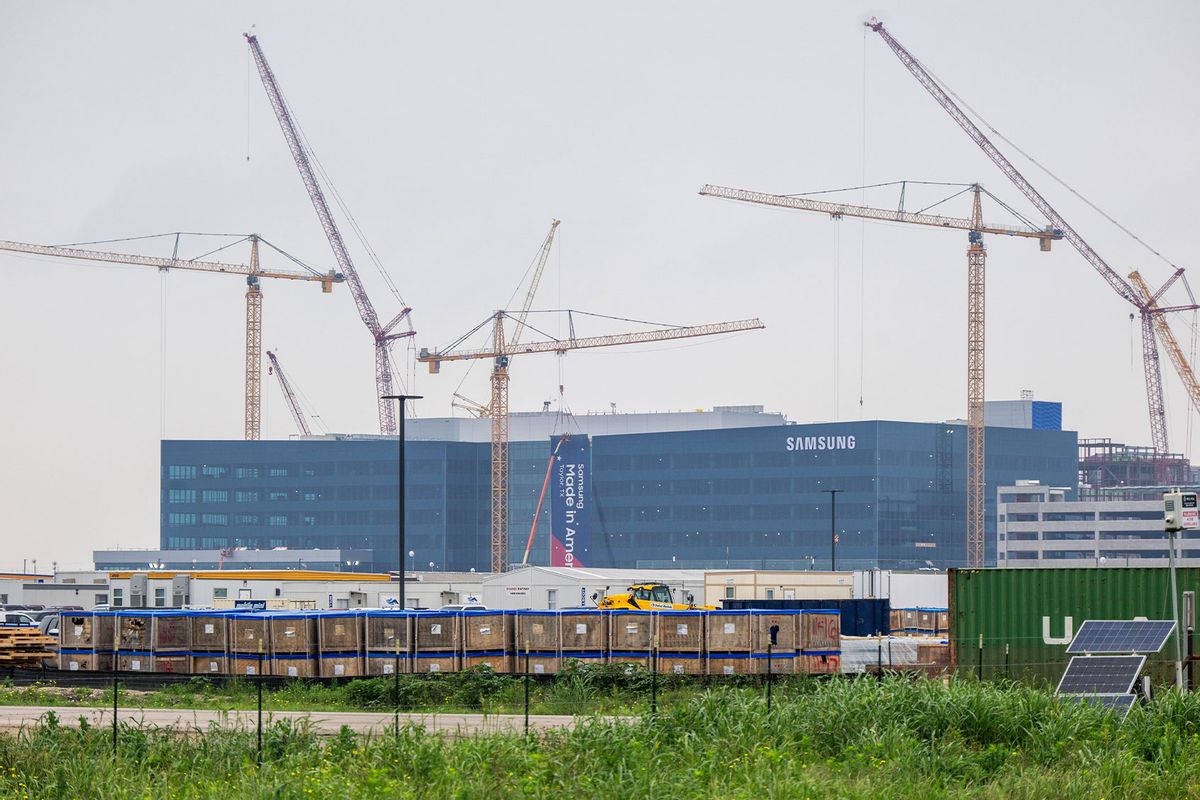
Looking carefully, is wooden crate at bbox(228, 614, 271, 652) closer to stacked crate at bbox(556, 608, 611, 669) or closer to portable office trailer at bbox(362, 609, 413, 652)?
portable office trailer at bbox(362, 609, 413, 652)

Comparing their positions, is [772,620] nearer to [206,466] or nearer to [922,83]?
[922,83]

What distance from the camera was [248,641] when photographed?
4412 cm

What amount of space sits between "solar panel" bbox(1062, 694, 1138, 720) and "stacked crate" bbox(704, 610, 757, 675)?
13.5 m

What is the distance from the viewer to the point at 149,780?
24844 mm

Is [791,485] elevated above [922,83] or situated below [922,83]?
below

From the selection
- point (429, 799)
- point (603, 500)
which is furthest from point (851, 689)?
point (603, 500)

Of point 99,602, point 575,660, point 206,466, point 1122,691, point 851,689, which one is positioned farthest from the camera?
point 206,466

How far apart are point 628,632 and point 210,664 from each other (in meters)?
11.6

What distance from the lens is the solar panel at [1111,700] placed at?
1171 inches

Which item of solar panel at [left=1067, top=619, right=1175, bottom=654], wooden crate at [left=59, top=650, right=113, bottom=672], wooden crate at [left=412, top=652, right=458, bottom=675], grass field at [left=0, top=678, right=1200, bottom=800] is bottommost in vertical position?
wooden crate at [left=59, top=650, right=113, bottom=672]

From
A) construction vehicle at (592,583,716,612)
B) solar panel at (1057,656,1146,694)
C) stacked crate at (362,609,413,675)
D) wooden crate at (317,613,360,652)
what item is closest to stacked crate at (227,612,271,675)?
wooden crate at (317,613,360,652)

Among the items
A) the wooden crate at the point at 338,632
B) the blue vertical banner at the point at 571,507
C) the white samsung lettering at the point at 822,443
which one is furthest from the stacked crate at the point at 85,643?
the white samsung lettering at the point at 822,443

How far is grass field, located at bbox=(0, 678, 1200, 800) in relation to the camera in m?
23.1

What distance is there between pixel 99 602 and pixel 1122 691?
6176 cm
